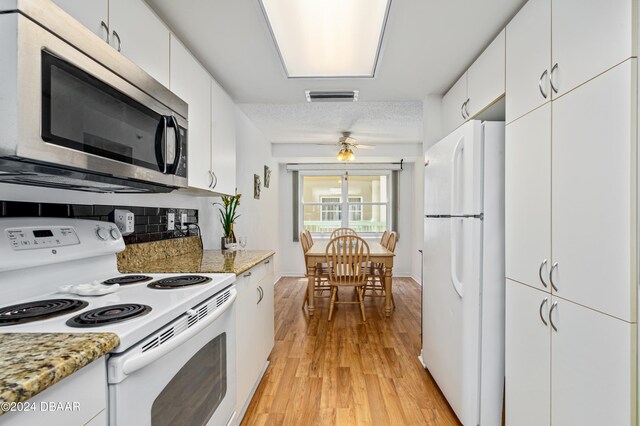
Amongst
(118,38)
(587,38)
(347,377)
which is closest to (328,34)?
(118,38)

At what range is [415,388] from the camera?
2146 millimetres

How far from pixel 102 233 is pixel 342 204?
493cm

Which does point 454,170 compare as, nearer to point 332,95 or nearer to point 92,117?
point 332,95

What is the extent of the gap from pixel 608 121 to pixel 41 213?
191cm

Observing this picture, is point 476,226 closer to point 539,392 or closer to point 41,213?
point 539,392

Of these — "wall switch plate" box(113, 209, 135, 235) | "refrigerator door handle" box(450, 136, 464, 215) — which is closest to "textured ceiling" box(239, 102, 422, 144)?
"refrigerator door handle" box(450, 136, 464, 215)

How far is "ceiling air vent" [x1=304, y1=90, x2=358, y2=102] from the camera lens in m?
2.41

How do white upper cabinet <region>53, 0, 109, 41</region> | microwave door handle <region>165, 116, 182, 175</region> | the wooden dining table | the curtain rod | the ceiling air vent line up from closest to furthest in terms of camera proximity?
white upper cabinet <region>53, 0, 109, 41</region>
microwave door handle <region>165, 116, 182, 175</region>
the ceiling air vent
the wooden dining table
the curtain rod

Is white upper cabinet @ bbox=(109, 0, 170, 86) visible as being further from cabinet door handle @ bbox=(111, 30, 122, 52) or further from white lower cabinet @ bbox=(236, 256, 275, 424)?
white lower cabinet @ bbox=(236, 256, 275, 424)

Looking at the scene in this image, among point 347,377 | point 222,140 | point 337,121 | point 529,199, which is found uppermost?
point 337,121

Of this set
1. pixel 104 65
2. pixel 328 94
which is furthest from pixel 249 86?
pixel 104 65

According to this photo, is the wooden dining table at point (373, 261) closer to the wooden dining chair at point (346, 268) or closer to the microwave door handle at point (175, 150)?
the wooden dining chair at point (346, 268)

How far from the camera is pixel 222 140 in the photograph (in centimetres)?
229

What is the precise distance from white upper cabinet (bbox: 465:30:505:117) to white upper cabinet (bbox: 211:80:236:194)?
1.64m
